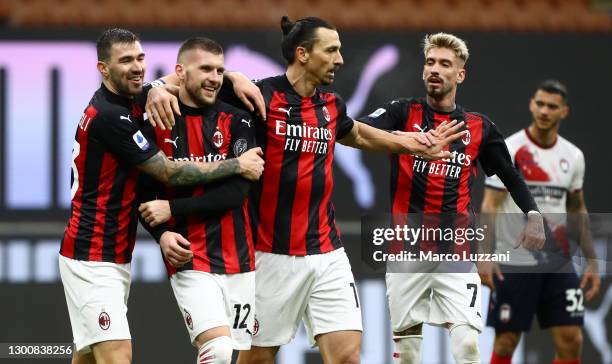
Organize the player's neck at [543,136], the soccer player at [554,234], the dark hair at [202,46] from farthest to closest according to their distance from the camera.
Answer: the player's neck at [543,136] < the soccer player at [554,234] < the dark hair at [202,46]

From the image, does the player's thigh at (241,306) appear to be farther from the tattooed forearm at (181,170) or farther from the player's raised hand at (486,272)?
the player's raised hand at (486,272)

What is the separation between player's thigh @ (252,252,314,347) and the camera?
6.30 meters

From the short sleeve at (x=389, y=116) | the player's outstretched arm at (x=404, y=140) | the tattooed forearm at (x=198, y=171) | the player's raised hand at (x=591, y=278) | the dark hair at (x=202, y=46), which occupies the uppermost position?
the dark hair at (x=202, y=46)

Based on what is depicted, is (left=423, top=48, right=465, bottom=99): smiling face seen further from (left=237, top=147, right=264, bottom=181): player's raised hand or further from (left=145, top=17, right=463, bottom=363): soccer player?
(left=237, top=147, right=264, bottom=181): player's raised hand

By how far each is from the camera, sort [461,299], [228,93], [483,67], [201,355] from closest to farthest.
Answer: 1. [201,355]
2. [228,93]
3. [461,299]
4. [483,67]

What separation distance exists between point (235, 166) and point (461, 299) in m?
1.90

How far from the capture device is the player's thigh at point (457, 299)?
6907 millimetres

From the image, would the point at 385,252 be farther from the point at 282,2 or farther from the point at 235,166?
the point at 282,2

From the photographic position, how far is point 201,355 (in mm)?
5727

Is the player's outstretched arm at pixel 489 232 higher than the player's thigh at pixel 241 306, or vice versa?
the player's outstretched arm at pixel 489 232

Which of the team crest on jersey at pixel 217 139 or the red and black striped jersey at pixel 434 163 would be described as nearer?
the team crest on jersey at pixel 217 139

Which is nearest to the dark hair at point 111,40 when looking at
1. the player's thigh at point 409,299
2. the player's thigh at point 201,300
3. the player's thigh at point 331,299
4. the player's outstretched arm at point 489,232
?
the player's thigh at point 201,300

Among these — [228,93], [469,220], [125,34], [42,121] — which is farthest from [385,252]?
[42,121]

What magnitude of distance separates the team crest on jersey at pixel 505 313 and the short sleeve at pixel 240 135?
335cm
